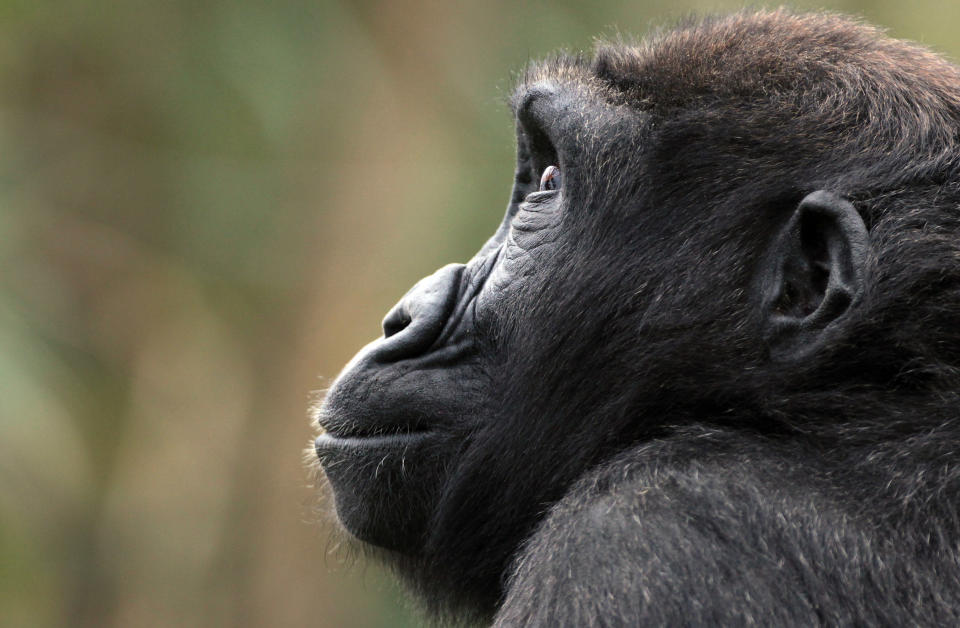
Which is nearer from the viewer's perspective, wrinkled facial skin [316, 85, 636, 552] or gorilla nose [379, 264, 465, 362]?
wrinkled facial skin [316, 85, 636, 552]

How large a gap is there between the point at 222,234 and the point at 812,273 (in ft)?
27.2

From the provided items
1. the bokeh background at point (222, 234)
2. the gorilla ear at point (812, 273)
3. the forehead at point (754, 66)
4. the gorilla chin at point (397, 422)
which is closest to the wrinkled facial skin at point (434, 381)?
the gorilla chin at point (397, 422)

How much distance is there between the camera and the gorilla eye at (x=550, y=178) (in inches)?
139

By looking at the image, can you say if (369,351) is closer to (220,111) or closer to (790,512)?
(790,512)

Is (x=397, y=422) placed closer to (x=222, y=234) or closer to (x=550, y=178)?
(x=550, y=178)

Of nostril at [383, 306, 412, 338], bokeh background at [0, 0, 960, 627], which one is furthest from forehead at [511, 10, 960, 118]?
bokeh background at [0, 0, 960, 627]

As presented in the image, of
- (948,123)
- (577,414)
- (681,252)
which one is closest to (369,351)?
(577,414)

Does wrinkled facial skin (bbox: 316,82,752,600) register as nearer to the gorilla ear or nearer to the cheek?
the cheek

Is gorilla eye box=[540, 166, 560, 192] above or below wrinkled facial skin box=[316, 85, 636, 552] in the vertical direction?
above

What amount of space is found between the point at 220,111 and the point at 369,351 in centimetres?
779

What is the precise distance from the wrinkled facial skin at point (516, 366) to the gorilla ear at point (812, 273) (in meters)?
0.12

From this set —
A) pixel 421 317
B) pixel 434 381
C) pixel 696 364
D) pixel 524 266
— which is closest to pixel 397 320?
pixel 421 317

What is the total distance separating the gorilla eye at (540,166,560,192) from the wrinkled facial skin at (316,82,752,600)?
0.05 ft

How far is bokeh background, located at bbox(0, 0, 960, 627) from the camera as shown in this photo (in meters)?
10.1
